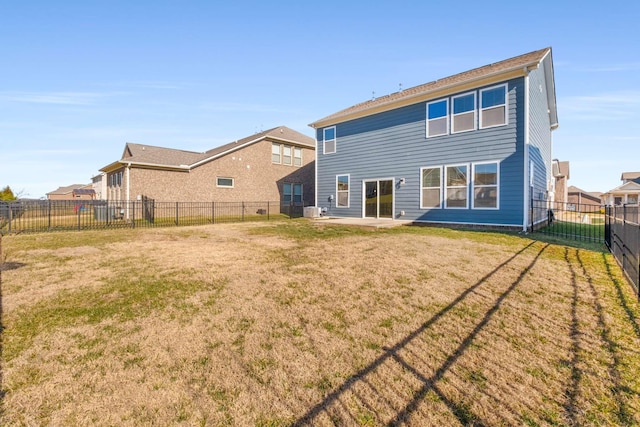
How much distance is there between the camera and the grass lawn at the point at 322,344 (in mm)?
1949

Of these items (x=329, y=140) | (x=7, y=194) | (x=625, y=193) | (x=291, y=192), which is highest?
(x=329, y=140)

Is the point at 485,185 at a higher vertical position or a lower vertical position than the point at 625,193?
lower

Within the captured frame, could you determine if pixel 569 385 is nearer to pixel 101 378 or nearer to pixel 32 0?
pixel 101 378

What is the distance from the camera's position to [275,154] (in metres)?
22.7

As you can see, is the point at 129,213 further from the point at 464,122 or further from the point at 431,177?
the point at 464,122

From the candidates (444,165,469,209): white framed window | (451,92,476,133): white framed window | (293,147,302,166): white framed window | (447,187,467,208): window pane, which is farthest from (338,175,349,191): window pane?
(293,147,302,166): white framed window

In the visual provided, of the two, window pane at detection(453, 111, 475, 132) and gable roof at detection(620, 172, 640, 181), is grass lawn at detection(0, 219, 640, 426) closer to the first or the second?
window pane at detection(453, 111, 475, 132)

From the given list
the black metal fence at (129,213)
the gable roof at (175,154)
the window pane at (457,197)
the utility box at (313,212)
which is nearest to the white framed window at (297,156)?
the gable roof at (175,154)

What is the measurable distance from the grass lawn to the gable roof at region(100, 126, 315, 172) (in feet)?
46.7

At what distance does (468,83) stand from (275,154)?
1492cm

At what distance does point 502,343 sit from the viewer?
2.77 metres

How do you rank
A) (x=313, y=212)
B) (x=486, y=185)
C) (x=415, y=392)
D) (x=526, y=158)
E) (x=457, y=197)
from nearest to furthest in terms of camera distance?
1. (x=415, y=392)
2. (x=526, y=158)
3. (x=486, y=185)
4. (x=457, y=197)
5. (x=313, y=212)

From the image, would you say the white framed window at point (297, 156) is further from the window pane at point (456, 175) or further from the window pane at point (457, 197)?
the window pane at point (457, 197)

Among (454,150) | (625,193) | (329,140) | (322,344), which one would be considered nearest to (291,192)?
(329,140)
